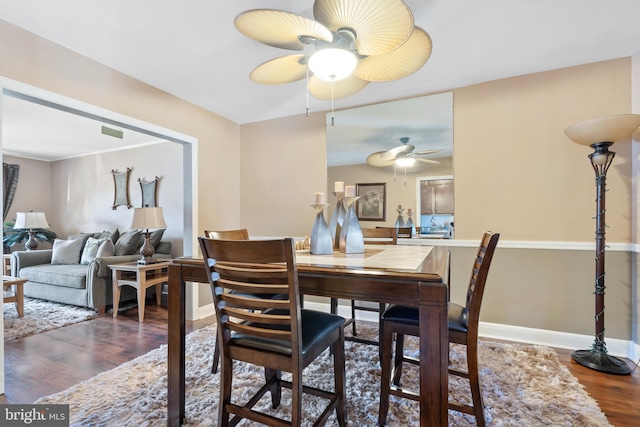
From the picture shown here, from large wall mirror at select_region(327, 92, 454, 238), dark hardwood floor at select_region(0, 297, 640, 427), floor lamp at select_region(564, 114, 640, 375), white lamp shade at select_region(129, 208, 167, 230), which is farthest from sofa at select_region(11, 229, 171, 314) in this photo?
floor lamp at select_region(564, 114, 640, 375)

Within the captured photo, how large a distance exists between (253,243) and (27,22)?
2245 mm

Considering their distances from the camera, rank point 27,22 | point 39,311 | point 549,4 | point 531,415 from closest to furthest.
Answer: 1. point 531,415
2. point 549,4
3. point 27,22
4. point 39,311

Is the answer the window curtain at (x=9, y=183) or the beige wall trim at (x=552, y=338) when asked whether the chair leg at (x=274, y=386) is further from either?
the window curtain at (x=9, y=183)

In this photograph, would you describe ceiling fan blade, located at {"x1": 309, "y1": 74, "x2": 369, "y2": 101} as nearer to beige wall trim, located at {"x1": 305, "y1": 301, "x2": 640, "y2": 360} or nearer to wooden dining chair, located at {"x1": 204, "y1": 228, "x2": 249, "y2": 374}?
wooden dining chair, located at {"x1": 204, "y1": 228, "x2": 249, "y2": 374}

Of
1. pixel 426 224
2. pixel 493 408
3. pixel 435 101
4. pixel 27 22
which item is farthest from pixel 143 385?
pixel 435 101

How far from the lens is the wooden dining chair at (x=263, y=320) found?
3.55 ft

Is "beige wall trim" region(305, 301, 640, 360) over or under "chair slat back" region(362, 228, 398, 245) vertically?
under

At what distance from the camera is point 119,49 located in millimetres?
2213

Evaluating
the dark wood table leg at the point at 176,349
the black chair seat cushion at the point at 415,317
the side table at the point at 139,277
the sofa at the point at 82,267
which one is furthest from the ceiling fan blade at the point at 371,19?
the sofa at the point at 82,267

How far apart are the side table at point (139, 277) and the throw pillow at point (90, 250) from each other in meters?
0.95

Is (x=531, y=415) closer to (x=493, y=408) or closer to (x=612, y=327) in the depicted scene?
(x=493, y=408)

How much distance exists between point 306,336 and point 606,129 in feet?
7.67

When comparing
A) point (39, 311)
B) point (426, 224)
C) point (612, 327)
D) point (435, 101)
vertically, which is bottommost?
point (39, 311)

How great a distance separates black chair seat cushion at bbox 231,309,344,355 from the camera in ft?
3.95
